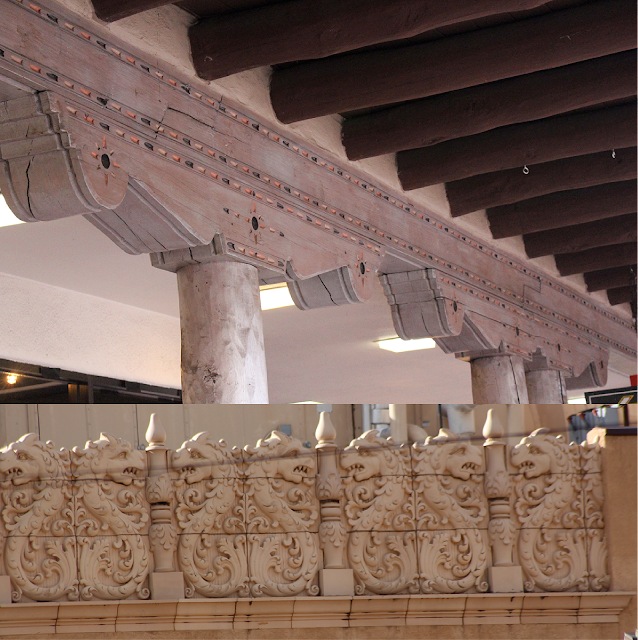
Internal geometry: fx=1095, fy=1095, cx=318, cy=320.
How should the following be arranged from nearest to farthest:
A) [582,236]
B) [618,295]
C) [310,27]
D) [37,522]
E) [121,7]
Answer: [37,522] < [121,7] < [310,27] < [582,236] < [618,295]

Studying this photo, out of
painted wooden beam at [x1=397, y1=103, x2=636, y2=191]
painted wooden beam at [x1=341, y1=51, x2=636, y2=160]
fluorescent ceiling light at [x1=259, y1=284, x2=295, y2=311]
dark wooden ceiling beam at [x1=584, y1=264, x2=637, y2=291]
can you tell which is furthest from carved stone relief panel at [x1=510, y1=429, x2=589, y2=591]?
dark wooden ceiling beam at [x1=584, y1=264, x2=637, y2=291]

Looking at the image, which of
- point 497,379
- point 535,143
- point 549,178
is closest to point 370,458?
point 535,143

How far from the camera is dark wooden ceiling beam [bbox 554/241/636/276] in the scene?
8594 millimetres

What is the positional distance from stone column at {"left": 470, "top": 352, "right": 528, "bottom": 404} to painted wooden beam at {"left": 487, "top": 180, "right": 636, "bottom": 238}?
92 cm

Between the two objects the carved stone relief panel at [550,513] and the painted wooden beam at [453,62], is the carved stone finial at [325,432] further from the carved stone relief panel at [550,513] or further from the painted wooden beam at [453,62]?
→ the painted wooden beam at [453,62]

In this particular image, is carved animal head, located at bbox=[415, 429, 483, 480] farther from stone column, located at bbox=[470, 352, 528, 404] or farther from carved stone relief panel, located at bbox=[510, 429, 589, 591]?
stone column, located at bbox=[470, 352, 528, 404]

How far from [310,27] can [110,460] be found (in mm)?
2319

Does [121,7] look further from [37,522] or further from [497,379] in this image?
[497,379]

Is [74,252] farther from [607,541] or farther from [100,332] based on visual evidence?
[607,541]

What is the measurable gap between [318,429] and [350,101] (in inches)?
89.6

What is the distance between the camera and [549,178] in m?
6.91

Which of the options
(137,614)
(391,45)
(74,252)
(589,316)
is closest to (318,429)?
(137,614)

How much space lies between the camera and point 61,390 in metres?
7.91

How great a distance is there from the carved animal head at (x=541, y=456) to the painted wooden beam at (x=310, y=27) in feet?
6.21
